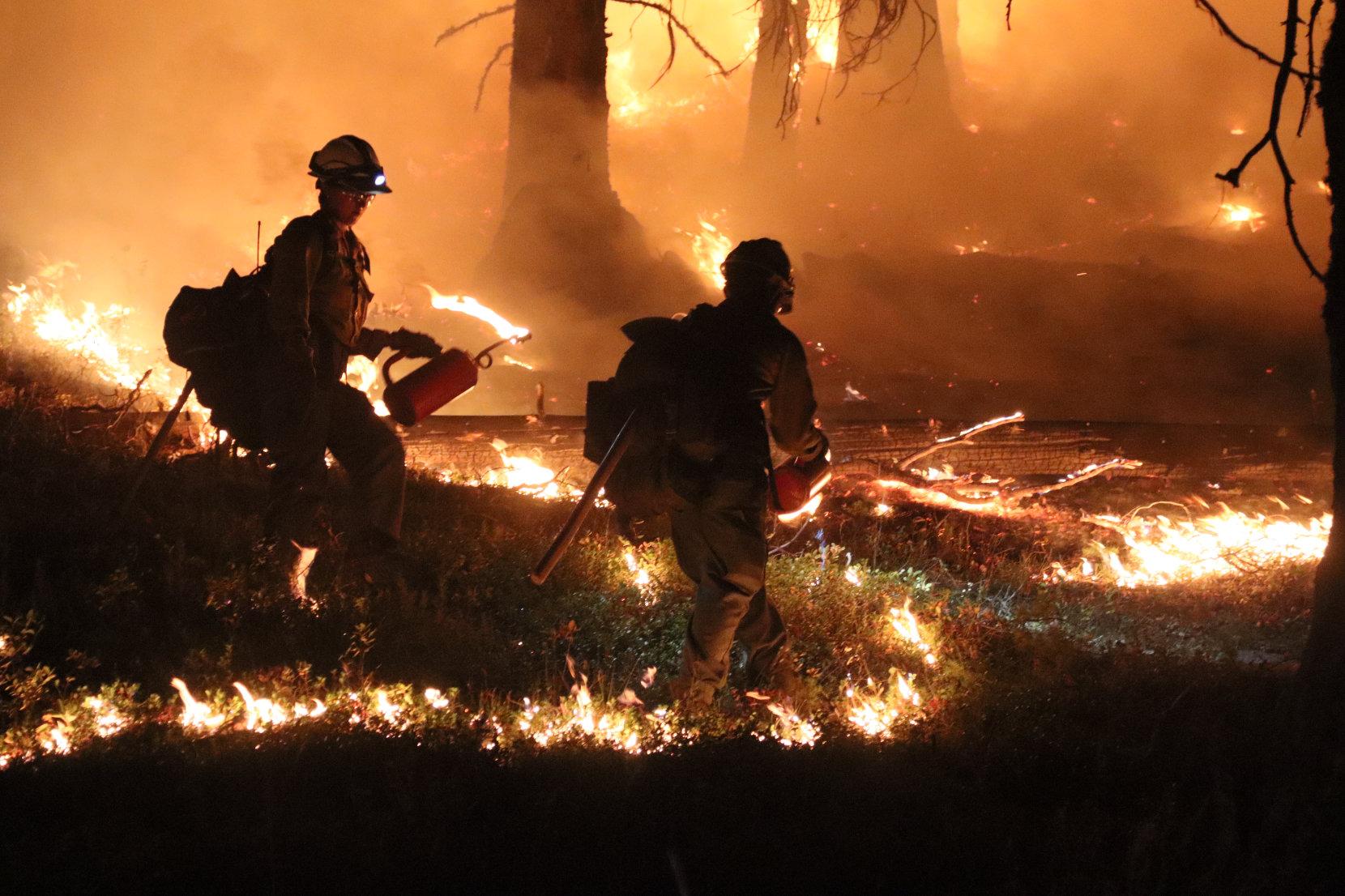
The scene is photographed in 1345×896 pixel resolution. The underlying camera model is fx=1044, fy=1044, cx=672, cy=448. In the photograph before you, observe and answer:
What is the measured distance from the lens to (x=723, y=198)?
21.3 metres

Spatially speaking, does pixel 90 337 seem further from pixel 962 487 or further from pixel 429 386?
pixel 962 487

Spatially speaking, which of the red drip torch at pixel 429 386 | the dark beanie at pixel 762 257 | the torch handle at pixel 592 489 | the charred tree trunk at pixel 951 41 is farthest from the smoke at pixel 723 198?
the torch handle at pixel 592 489

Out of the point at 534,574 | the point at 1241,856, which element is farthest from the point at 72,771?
the point at 1241,856

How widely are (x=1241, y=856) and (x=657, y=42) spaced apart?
19.9 metres

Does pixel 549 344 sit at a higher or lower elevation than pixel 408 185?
lower

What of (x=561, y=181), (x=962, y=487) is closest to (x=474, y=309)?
(x=962, y=487)

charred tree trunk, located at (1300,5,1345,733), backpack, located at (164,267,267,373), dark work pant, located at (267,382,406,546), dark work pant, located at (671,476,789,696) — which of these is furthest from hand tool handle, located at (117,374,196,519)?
charred tree trunk, located at (1300,5,1345,733)

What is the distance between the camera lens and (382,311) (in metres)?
12.7

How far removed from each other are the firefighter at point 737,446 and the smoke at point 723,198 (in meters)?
7.28

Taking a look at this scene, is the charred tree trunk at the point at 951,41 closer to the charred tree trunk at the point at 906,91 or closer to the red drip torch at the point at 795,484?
the charred tree trunk at the point at 906,91

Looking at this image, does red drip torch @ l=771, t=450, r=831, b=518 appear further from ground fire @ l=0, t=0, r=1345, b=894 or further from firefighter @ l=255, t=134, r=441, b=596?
firefighter @ l=255, t=134, r=441, b=596

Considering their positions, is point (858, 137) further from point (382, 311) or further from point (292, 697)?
point (292, 697)

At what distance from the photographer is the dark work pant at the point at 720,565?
4473mm

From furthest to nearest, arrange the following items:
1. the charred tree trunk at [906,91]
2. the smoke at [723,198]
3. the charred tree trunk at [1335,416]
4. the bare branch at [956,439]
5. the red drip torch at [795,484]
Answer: the charred tree trunk at [906,91]
the smoke at [723,198]
the bare branch at [956,439]
the red drip torch at [795,484]
the charred tree trunk at [1335,416]
